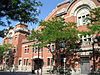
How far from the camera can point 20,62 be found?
58938 mm

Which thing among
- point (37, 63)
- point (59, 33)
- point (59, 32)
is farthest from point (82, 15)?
point (37, 63)

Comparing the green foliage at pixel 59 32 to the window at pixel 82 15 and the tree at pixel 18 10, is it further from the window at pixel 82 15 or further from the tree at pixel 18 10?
the tree at pixel 18 10

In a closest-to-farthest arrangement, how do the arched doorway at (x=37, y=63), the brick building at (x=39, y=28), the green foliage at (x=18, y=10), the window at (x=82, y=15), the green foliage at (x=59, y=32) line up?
the green foliage at (x=18, y=10) < the green foliage at (x=59, y=32) < the brick building at (x=39, y=28) < the window at (x=82, y=15) < the arched doorway at (x=37, y=63)

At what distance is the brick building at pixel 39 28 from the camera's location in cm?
3865

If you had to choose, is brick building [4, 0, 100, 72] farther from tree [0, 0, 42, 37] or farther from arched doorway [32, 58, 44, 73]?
tree [0, 0, 42, 37]

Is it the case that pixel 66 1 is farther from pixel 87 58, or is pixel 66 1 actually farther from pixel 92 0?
pixel 87 58

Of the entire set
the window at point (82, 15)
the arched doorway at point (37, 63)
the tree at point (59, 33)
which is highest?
the window at point (82, 15)

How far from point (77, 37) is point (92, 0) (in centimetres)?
712

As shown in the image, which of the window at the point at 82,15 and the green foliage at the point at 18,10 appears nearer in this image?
the green foliage at the point at 18,10

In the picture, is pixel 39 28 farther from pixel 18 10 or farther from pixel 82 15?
pixel 18 10

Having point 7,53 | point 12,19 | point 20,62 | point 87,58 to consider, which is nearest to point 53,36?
point 87,58

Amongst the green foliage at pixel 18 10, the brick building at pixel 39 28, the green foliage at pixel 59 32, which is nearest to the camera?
the green foliage at pixel 18 10

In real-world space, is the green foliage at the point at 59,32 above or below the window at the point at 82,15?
below

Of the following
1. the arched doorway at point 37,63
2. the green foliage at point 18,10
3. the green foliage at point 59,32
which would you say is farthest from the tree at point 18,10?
the arched doorway at point 37,63
